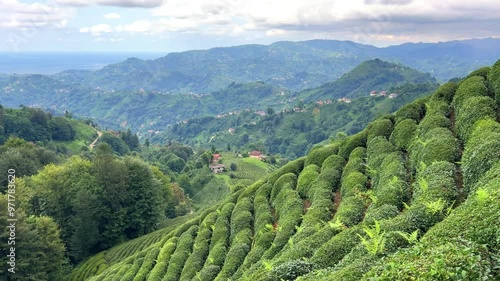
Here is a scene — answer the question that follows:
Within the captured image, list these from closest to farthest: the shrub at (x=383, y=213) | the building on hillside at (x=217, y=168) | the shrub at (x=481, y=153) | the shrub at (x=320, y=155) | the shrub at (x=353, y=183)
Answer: the shrub at (x=481, y=153), the shrub at (x=383, y=213), the shrub at (x=353, y=183), the shrub at (x=320, y=155), the building on hillside at (x=217, y=168)

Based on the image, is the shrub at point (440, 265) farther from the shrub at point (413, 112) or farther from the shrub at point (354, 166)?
the shrub at point (413, 112)

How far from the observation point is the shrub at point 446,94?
22.8 meters

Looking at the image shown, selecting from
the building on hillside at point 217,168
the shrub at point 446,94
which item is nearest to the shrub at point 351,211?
the shrub at point 446,94

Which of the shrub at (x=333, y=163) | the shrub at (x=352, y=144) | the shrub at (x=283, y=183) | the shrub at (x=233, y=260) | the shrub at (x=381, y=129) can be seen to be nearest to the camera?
the shrub at (x=233, y=260)

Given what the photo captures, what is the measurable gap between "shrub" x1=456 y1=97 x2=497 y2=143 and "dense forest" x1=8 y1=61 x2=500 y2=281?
7 centimetres

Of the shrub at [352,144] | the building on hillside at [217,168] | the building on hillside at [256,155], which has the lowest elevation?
the building on hillside at [256,155]

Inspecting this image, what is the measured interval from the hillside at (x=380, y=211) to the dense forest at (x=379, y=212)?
5 cm

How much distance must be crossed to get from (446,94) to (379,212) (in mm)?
11678

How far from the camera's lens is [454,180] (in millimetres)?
15266

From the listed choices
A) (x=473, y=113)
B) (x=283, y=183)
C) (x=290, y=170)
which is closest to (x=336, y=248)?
(x=473, y=113)

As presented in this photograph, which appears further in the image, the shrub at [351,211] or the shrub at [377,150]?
the shrub at [377,150]

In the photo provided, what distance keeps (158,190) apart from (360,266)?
56900mm

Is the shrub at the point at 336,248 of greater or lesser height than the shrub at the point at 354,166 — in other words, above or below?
below

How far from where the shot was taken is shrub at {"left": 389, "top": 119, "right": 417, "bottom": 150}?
21680 mm
